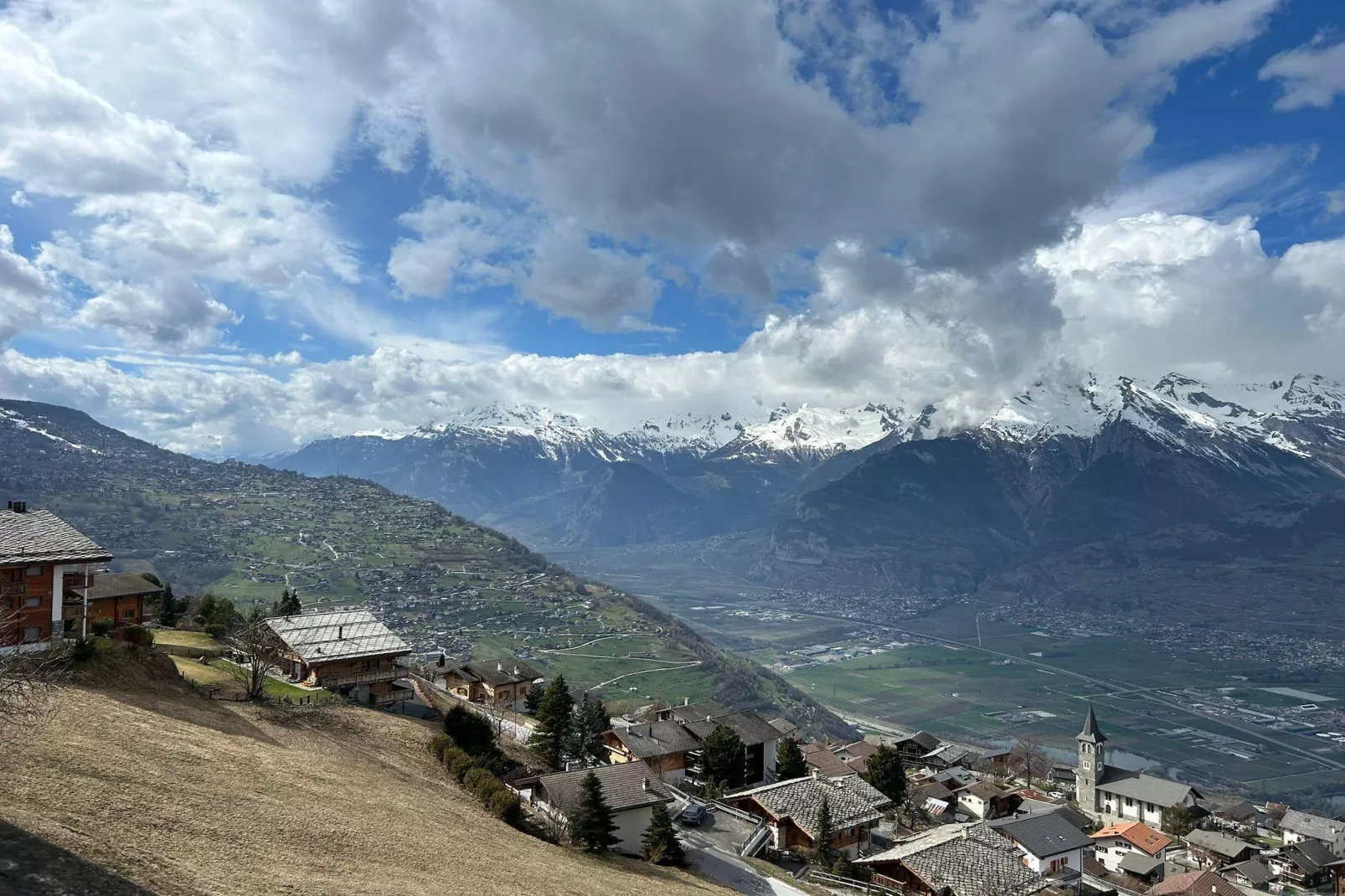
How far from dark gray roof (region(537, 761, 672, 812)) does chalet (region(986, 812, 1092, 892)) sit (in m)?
26.5

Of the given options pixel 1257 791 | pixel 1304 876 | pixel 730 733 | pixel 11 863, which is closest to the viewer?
pixel 11 863

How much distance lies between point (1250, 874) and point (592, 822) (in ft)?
218

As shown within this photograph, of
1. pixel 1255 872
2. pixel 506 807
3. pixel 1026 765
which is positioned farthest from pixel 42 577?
pixel 1026 765

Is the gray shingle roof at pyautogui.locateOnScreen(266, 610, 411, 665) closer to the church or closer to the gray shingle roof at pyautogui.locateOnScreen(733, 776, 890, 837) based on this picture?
the gray shingle roof at pyautogui.locateOnScreen(733, 776, 890, 837)

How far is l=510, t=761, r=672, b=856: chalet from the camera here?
36656 millimetres

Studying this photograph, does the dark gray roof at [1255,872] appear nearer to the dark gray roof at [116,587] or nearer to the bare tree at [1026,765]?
the bare tree at [1026,765]

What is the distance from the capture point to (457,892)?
2130 cm

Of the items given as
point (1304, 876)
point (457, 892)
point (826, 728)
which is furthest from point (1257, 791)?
point (457, 892)

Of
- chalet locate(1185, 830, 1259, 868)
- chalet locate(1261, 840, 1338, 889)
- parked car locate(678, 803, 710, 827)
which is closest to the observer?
parked car locate(678, 803, 710, 827)

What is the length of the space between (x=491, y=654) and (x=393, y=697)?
140 metres

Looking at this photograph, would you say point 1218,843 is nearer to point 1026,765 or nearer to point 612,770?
point 1026,765

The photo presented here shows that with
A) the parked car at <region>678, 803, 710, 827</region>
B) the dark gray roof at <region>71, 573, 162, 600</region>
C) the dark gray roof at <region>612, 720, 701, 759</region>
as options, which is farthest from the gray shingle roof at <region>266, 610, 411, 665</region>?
the parked car at <region>678, 803, 710, 827</region>

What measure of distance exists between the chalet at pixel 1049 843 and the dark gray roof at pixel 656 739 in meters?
21.2

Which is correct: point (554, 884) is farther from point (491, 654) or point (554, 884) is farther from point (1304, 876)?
point (491, 654)
